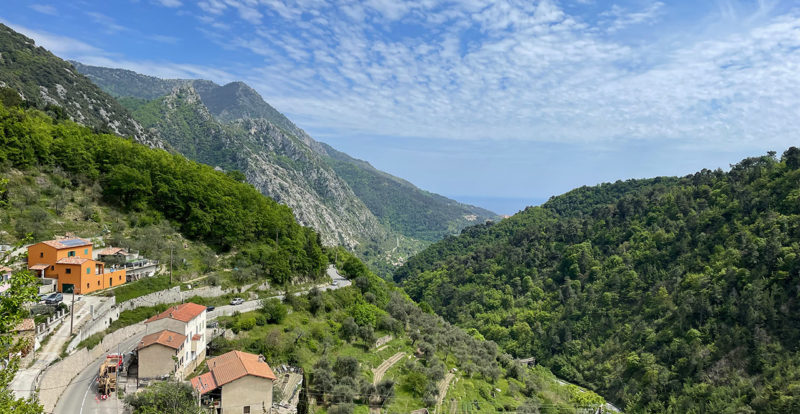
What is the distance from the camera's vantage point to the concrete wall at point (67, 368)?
23.4 meters

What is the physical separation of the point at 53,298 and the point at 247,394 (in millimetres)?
17679

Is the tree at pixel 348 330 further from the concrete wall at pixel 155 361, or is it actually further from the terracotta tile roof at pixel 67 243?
the terracotta tile roof at pixel 67 243

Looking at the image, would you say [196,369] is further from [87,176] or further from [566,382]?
[566,382]

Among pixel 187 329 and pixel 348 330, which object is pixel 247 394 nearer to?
pixel 187 329

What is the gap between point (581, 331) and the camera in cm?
7144

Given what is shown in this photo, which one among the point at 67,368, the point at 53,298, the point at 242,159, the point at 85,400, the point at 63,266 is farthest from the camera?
the point at 242,159

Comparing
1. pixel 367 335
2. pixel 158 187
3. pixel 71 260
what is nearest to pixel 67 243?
pixel 71 260

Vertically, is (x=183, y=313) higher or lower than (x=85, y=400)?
higher

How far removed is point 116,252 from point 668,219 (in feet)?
296

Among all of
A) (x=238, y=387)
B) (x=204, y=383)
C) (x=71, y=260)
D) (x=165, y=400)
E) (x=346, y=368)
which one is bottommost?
(x=346, y=368)

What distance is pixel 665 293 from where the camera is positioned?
64.2 metres

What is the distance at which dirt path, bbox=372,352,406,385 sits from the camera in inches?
1577

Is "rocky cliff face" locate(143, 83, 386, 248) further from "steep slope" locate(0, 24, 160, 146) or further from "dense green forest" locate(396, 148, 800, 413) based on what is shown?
"dense green forest" locate(396, 148, 800, 413)

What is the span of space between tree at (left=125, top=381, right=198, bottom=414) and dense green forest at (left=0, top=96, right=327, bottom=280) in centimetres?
2587
